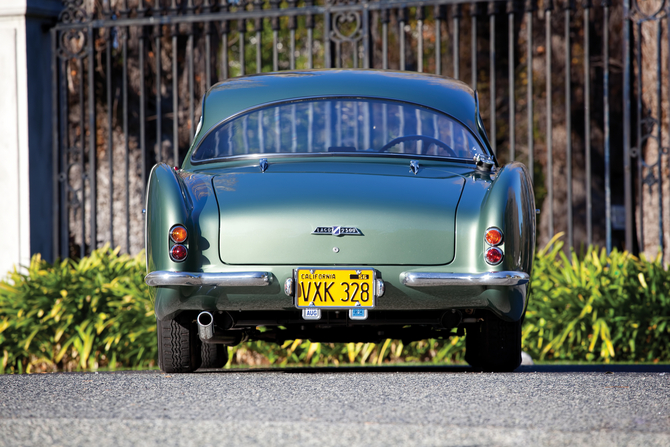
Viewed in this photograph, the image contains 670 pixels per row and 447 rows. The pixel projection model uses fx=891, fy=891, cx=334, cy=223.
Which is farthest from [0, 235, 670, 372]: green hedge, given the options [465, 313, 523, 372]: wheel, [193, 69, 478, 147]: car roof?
[193, 69, 478, 147]: car roof

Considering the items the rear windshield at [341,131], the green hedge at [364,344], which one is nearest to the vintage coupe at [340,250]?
the rear windshield at [341,131]

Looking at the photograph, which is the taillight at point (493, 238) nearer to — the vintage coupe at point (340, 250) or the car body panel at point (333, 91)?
the vintage coupe at point (340, 250)

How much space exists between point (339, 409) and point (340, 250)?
999 mm

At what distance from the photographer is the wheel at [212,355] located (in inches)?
209

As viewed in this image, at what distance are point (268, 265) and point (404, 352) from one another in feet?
9.79

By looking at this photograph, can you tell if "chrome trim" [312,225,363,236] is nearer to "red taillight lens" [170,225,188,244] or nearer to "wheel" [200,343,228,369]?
"red taillight lens" [170,225,188,244]

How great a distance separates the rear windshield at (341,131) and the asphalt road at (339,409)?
1217 mm

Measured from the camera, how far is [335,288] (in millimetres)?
4023

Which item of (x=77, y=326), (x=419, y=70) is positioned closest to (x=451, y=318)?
(x=419, y=70)

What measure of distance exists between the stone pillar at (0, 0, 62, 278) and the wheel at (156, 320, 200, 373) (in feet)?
14.9

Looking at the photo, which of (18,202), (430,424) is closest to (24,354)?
(18,202)

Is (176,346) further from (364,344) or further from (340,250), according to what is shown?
(364,344)

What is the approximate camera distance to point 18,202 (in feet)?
28.1

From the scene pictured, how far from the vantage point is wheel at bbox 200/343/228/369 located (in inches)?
209
